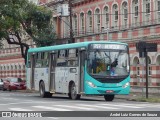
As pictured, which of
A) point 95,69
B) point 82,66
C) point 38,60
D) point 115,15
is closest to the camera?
point 95,69

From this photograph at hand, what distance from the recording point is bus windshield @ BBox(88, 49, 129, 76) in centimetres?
2942

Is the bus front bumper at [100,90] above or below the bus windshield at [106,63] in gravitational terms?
below

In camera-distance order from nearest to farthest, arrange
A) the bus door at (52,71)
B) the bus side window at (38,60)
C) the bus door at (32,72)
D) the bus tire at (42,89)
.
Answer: the bus door at (52,71)
the bus tire at (42,89)
the bus side window at (38,60)
the bus door at (32,72)

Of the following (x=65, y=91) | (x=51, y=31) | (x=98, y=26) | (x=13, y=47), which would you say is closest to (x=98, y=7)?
(x=98, y=26)

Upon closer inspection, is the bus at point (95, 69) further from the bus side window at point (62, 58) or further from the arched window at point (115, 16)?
the arched window at point (115, 16)

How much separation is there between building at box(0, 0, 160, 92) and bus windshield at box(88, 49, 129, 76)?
11.0 meters

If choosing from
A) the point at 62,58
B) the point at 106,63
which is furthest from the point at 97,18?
the point at 106,63

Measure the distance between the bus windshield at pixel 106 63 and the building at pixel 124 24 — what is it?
435 inches

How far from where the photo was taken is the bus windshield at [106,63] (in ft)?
96.5

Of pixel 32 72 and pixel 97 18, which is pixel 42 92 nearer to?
pixel 32 72

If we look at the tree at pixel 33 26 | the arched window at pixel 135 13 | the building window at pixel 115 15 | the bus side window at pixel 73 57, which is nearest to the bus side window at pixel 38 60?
the bus side window at pixel 73 57

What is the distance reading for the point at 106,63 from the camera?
29.4m

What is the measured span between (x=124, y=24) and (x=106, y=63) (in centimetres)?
1668

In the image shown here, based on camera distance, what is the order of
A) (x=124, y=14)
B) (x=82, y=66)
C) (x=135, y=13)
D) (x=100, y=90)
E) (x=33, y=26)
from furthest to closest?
(x=33, y=26)
(x=124, y=14)
(x=135, y=13)
(x=82, y=66)
(x=100, y=90)
